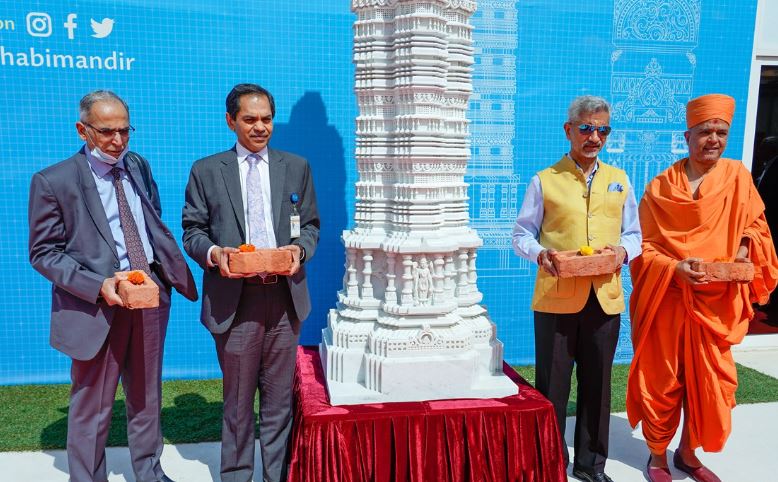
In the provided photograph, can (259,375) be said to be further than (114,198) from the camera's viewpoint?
Yes

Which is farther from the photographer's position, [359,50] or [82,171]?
[359,50]

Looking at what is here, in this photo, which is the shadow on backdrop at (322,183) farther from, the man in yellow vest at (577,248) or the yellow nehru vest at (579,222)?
the yellow nehru vest at (579,222)

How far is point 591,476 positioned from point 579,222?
54.3 inches

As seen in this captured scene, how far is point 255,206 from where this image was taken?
268 cm

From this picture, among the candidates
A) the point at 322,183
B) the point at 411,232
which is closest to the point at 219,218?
the point at 411,232

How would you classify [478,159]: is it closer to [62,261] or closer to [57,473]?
[62,261]

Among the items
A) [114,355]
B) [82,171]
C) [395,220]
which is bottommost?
[114,355]

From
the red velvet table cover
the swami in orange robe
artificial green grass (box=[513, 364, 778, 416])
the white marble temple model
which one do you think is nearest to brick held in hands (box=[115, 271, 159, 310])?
the red velvet table cover

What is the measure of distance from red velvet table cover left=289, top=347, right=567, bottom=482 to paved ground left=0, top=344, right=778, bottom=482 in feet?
2.67

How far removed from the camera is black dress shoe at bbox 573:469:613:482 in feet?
10.00

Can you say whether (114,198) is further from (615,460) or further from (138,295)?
(615,460)

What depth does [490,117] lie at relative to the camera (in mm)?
4695

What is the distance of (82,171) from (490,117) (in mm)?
3159

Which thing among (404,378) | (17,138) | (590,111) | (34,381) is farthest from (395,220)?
(34,381)
